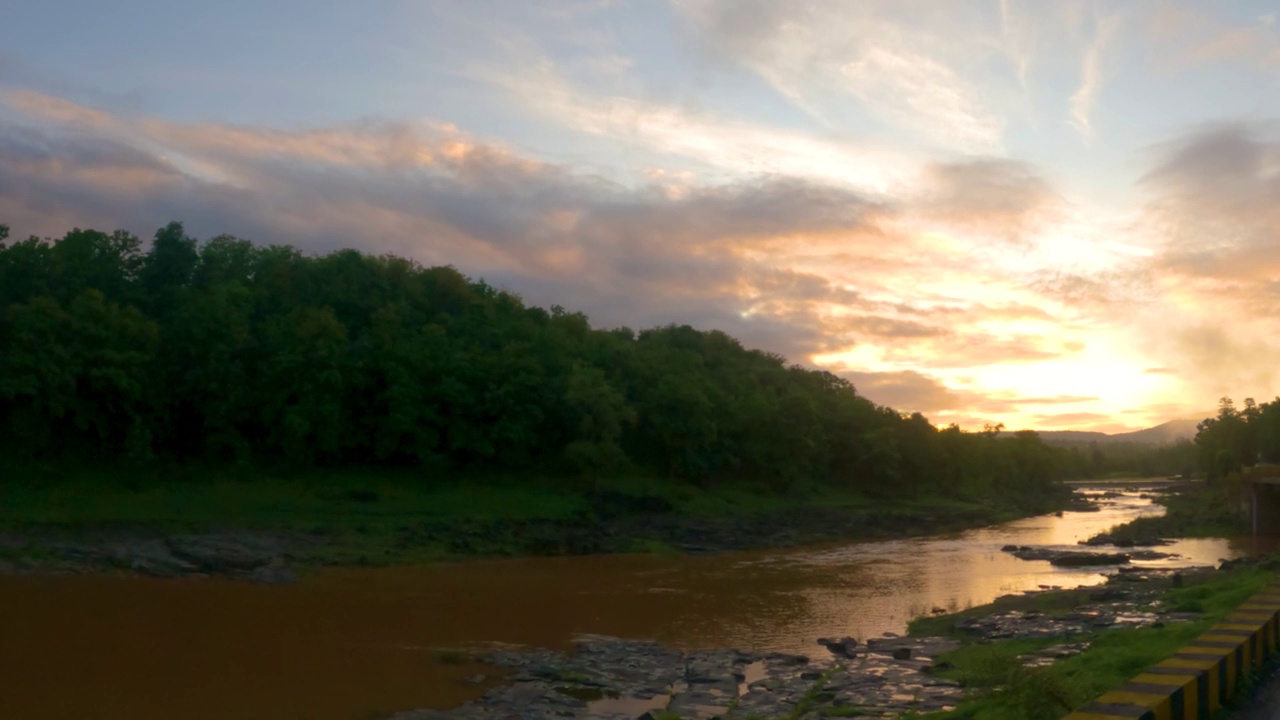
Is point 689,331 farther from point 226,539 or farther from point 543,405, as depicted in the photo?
point 226,539

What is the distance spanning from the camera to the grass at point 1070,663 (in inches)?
436

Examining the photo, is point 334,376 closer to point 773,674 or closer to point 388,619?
point 388,619

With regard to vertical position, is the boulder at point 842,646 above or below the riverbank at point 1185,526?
below

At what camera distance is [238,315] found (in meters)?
50.4

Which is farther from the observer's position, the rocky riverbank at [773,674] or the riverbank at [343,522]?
the riverbank at [343,522]

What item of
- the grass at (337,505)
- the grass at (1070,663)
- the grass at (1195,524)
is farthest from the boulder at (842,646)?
the grass at (1195,524)

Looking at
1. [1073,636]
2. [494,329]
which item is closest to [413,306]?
[494,329]

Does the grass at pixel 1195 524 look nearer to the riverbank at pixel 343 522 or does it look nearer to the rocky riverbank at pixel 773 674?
the riverbank at pixel 343 522

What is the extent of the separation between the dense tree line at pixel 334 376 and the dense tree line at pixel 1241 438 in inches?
1272

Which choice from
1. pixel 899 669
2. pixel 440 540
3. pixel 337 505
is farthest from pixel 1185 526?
pixel 899 669

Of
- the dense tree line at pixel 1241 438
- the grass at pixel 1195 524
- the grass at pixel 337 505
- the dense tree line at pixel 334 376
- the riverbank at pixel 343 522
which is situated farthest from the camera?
the dense tree line at pixel 1241 438

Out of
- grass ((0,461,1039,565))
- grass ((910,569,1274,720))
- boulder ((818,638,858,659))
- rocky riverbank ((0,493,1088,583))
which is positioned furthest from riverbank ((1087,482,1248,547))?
boulder ((818,638,858,659))

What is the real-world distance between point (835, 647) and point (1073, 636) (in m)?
4.84

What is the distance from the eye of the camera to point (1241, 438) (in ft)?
264
